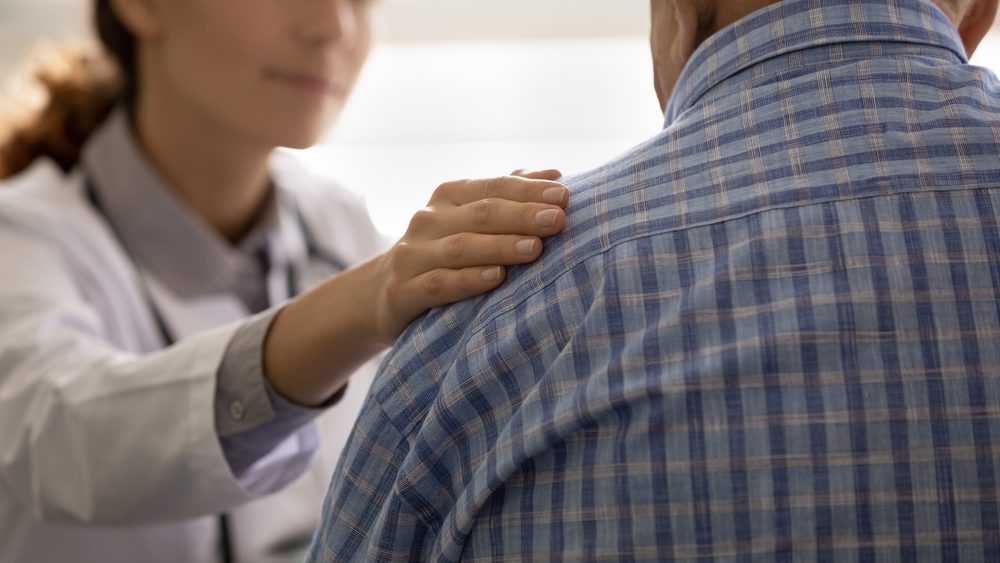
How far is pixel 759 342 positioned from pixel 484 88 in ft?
4.86

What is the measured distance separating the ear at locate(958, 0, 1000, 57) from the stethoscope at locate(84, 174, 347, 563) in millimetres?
868

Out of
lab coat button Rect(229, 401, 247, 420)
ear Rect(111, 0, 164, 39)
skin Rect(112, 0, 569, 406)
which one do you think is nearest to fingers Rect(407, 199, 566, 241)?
skin Rect(112, 0, 569, 406)

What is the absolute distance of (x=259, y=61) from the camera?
4.23ft

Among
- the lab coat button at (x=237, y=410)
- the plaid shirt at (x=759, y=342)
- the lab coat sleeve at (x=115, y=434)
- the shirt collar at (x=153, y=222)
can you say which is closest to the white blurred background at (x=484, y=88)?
the shirt collar at (x=153, y=222)

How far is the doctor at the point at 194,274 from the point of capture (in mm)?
803

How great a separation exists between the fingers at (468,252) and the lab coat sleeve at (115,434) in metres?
0.29

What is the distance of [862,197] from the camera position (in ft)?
1.86

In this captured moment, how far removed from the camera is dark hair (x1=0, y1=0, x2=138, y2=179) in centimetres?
142

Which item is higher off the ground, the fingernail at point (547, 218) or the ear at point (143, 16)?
the ear at point (143, 16)

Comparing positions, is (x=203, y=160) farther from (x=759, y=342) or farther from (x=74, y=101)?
(x=759, y=342)

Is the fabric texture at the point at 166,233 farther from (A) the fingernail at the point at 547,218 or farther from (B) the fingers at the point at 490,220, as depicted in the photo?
(A) the fingernail at the point at 547,218

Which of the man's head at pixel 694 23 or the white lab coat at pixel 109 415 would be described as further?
the white lab coat at pixel 109 415

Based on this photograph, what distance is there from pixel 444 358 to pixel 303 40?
77cm

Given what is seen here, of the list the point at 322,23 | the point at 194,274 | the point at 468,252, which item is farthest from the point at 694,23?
the point at 194,274
